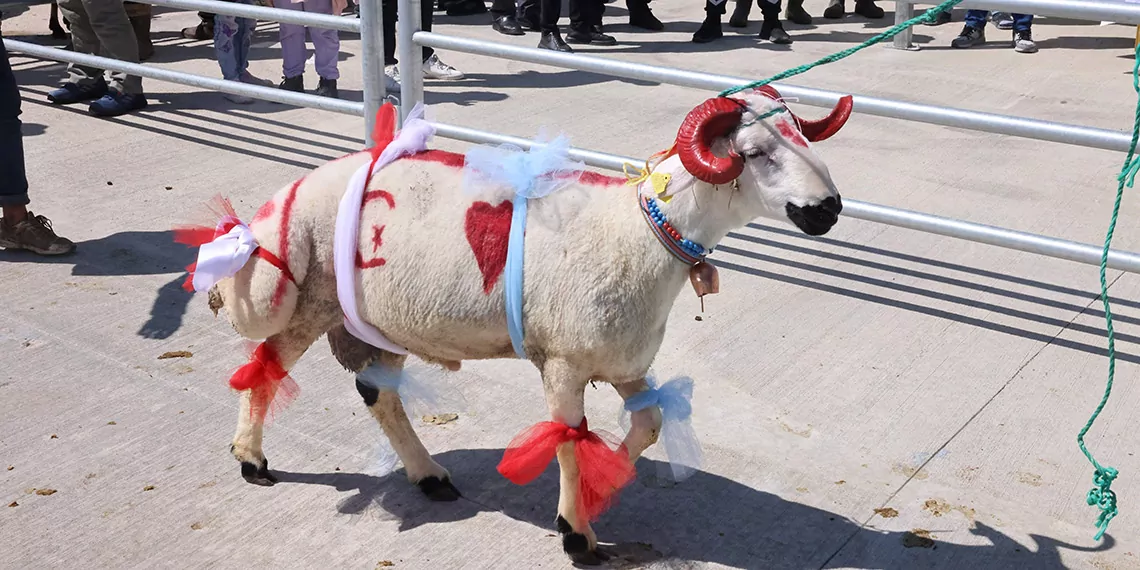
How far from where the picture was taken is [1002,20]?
962cm

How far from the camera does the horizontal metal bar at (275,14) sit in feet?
16.6

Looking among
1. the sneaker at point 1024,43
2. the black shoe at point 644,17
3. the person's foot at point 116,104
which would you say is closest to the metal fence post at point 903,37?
the sneaker at point 1024,43

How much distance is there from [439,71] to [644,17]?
2.53 meters

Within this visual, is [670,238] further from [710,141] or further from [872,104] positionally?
[872,104]

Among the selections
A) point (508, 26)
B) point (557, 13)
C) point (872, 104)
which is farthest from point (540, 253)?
point (508, 26)

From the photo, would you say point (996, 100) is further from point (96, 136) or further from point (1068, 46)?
point (96, 136)

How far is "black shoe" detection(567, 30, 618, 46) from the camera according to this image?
9.27 metres

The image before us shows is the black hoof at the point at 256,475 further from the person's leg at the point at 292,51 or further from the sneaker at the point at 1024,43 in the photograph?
the sneaker at the point at 1024,43

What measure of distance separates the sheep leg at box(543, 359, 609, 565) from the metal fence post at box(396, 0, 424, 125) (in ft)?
8.28

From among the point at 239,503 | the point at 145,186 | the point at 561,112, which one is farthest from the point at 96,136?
the point at 239,503

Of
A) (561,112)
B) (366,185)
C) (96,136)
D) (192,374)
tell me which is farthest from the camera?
(561,112)

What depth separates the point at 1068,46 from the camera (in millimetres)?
8977

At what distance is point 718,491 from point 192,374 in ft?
6.10

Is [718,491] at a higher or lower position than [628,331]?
lower
